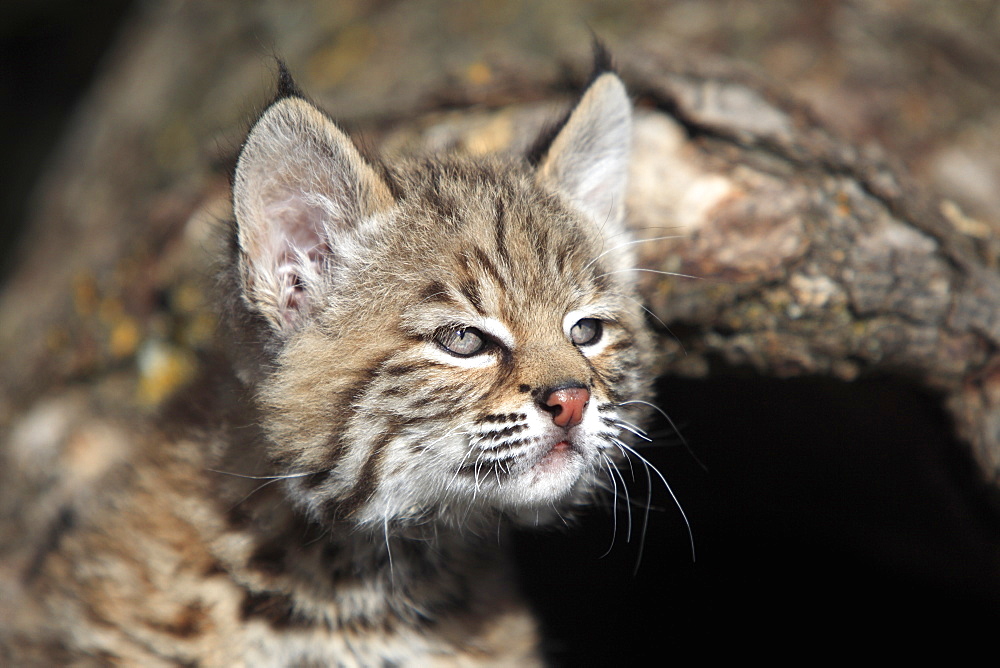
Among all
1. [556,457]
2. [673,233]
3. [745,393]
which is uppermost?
[673,233]

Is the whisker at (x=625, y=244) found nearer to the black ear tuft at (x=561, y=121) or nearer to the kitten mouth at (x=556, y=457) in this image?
the black ear tuft at (x=561, y=121)

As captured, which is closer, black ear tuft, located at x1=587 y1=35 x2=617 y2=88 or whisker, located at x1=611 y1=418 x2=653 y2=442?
whisker, located at x1=611 y1=418 x2=653 y2=442

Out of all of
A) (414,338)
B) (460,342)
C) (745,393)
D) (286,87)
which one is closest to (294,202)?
(286,87)

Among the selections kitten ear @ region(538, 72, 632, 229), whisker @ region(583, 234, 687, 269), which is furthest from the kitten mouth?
kitten ear @ region(538, 72, 632, 229)

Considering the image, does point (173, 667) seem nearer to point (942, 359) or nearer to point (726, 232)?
point (726, 232)

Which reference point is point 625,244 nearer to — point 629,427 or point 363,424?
point 629,427

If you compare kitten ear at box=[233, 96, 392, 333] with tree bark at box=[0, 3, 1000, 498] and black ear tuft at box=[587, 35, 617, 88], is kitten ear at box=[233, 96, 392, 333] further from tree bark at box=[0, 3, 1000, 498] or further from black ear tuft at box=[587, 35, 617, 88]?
black ear tuft at box=[587, 35, 617, 88]
